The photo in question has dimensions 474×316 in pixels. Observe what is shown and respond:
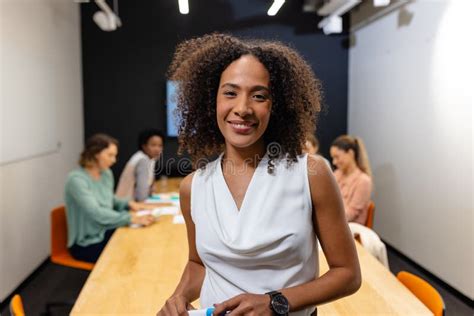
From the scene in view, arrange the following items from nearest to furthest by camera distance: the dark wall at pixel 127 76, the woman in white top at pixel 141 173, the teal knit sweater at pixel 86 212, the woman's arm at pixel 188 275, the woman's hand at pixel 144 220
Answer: the woman's arm at pixel 188 275, the woman's hand at pixel 144 220, the teal knit sweater at pixel 86 212, the woman in white top at pixel 141 173, the dark wall at pixel 127 76

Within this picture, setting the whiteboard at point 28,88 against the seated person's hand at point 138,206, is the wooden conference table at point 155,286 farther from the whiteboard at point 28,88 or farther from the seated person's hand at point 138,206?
the whiteboard at point 28,88

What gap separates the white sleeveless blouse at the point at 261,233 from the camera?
81 centimetres

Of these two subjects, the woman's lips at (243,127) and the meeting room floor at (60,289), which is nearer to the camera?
the woman's lips at (243,127)

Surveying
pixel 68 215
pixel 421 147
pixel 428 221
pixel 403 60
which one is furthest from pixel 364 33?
pixel 68 215

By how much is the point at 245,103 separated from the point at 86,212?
242cm

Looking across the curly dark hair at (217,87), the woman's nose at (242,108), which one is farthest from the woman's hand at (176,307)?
the woman's nose at (242,108)

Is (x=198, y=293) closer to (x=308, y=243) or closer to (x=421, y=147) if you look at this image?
(x=308, y=243)

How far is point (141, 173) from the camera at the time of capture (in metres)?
3.64

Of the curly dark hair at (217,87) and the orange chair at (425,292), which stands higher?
the curly dark hair at (217,87)

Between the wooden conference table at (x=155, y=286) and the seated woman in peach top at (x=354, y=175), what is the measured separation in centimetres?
101

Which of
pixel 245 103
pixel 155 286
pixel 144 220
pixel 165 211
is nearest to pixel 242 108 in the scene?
pixel 245 103

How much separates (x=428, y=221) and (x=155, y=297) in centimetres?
302

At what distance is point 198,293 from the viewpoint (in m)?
1.00

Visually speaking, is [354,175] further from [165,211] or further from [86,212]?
[86,212]
